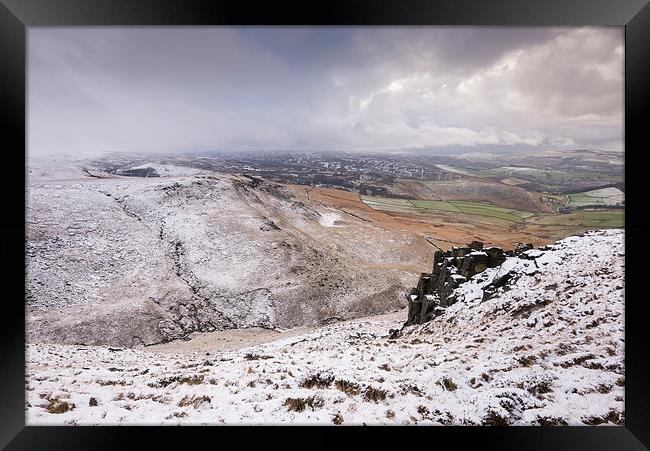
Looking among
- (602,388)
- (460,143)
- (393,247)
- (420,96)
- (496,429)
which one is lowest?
(496,429)

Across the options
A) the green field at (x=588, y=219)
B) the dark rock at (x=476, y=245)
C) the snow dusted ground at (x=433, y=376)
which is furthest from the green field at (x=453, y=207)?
the snow dusted ground at (x=433, y=376)

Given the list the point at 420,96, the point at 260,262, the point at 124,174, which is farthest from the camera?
the point at 260,262

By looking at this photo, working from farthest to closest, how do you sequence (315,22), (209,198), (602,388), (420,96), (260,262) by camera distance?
→ (209,198), (260,262), (420,96), (315,22), (602,388)

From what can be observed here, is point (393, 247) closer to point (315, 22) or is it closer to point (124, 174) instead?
point (315, 22)

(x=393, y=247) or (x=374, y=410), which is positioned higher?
(x=393, y=247)

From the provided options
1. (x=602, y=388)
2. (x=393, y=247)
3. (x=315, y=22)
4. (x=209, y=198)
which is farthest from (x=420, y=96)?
(x=209, y=198)

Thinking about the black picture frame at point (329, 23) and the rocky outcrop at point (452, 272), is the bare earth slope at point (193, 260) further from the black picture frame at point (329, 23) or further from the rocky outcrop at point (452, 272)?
the black picture frame at point (329, 23)

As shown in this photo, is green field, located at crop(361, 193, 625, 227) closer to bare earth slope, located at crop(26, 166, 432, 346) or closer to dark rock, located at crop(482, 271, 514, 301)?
bare earth slope, located at crop(26, 166, 432, 346)
